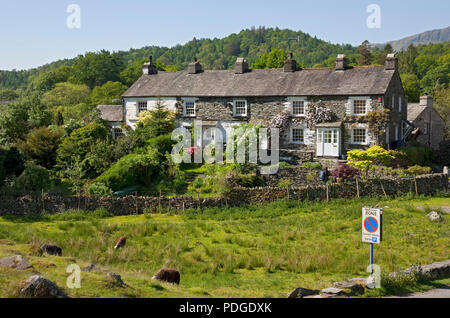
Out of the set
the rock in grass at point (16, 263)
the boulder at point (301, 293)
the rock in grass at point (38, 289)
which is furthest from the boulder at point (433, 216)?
the rock in grass at point (38, 289)

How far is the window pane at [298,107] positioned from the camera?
39906 mm

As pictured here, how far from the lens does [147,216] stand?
1054 inches

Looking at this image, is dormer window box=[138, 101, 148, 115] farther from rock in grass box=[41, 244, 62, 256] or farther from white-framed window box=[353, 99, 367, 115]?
rock in grass box=[41, 244, 62, 256]

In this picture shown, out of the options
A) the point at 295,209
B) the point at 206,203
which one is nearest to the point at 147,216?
the point at 206,203

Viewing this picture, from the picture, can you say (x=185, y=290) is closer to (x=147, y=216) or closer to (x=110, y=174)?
(x=147, y=216)

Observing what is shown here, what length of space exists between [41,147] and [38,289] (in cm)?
2911

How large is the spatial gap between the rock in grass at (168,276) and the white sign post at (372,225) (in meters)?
6.03

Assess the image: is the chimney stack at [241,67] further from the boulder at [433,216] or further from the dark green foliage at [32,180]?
the boulder at [433,216]

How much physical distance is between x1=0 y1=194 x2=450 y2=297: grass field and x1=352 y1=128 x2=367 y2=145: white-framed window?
34.5 feet

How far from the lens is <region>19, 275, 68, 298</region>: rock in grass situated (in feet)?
33.2

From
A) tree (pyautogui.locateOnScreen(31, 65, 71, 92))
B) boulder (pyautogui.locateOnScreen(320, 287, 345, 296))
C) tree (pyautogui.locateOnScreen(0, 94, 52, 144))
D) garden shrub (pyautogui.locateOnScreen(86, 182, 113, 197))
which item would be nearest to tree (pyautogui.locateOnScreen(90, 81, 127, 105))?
tree (pyautogui.locateOnScreen(31, 65, 71, 92))

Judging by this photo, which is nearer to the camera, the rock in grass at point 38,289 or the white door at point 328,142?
the rock in grass at point 38,289

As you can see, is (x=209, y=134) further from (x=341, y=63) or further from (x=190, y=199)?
(x=190, y=199)

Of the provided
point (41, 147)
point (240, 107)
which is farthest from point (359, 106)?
point (41, 147)
